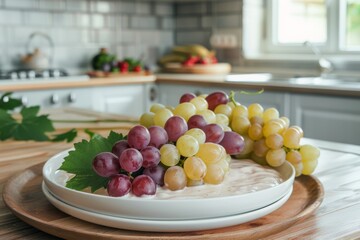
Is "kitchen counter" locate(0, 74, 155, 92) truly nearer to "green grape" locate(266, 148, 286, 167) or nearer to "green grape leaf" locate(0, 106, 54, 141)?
"green grape leaf" locate(0, 106, 54, 141)

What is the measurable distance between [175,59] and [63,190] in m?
3.42

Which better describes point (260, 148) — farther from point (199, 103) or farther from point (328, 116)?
point (328, 116)

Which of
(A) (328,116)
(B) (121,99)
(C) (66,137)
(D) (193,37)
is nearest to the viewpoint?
(C) (66,137)

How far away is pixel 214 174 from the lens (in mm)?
710

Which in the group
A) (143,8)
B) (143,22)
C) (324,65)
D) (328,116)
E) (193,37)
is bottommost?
(328,116)

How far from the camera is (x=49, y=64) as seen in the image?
3.73 meters

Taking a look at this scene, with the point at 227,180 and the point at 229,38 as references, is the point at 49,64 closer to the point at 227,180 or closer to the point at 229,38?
the point at 229,38

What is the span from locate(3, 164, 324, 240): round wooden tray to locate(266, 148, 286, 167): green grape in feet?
0.15

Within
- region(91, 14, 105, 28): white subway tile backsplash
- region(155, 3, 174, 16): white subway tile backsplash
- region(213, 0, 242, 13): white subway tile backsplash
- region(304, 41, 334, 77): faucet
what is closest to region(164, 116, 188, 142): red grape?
region(304, 41, 334, 77): faucet

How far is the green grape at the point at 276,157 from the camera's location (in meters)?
0.82

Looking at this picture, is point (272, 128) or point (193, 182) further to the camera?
point (272, 128)

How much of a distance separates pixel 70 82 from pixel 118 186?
2.59 m

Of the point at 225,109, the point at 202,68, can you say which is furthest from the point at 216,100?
the point at 202,68

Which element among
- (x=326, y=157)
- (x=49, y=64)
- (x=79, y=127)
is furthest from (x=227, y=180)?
(x=49, y=64)
